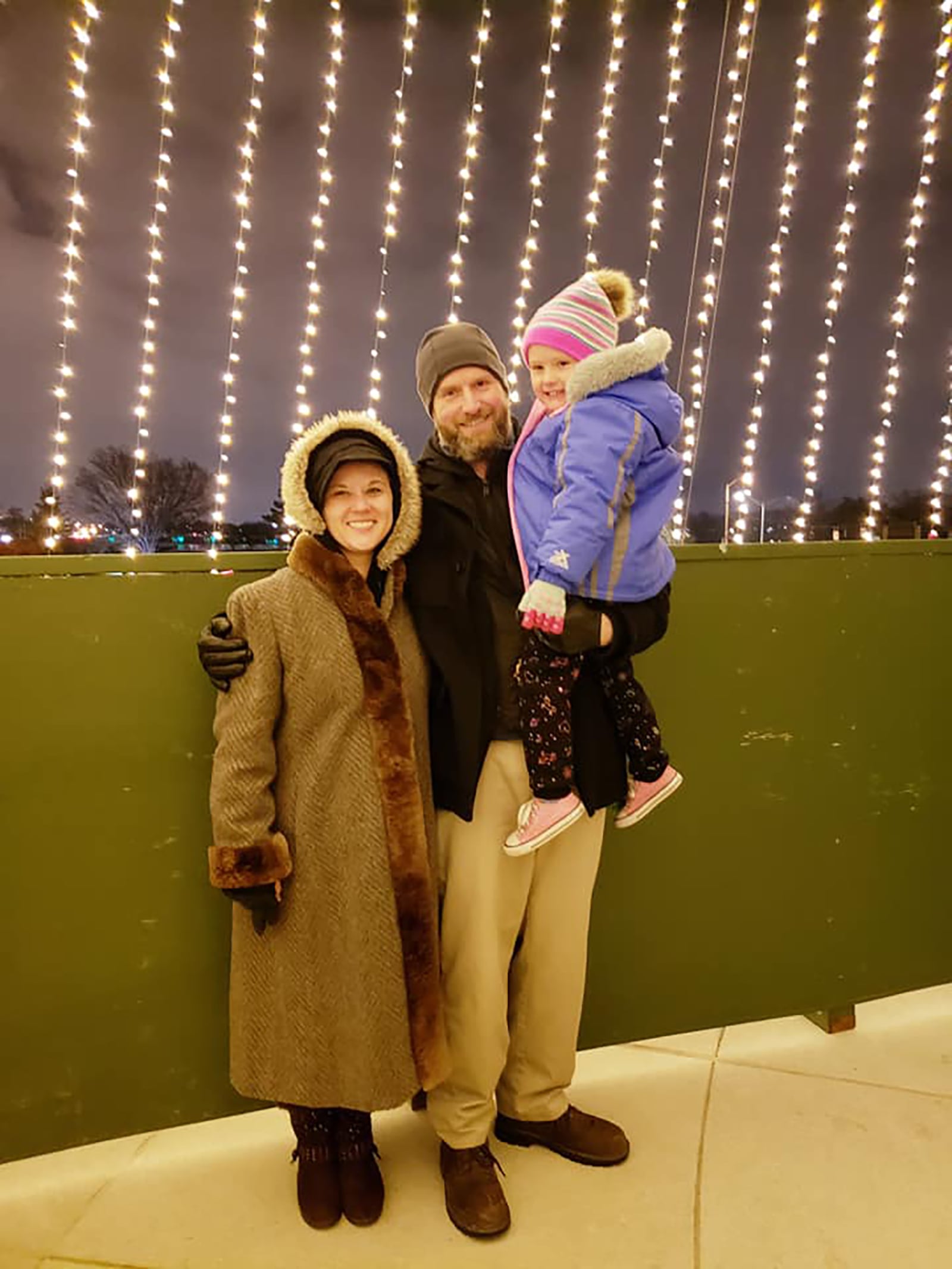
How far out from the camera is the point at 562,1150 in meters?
1.76

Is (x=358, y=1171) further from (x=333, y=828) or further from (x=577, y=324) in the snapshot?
(x=577, y=324)

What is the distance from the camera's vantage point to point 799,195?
4.03 meters

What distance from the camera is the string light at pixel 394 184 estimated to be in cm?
321

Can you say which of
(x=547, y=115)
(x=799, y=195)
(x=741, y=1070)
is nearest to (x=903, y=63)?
(x=799, y=195)

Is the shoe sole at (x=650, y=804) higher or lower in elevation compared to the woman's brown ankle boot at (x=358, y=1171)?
higher

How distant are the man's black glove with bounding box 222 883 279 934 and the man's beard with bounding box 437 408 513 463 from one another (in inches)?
34.6

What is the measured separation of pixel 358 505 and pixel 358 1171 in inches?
52.1

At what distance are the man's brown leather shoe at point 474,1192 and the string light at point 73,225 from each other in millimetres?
2363

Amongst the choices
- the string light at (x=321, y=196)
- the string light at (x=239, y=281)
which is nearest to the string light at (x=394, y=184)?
the string light at (x=321, y=196)

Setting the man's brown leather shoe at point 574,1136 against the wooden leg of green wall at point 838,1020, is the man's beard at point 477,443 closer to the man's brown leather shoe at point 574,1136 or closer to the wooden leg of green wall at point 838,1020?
the man's brown leather shoe at point 574,1136

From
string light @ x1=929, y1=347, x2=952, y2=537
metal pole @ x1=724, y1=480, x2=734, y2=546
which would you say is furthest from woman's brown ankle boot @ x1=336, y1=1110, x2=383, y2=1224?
string light @ x1=929, y1=347, x2=952, y2=537

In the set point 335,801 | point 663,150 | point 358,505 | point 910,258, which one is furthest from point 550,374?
point 910,258

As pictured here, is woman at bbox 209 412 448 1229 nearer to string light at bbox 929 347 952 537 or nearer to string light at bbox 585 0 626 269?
string light at bbox 585 0 626 269

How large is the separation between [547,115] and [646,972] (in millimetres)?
3386
